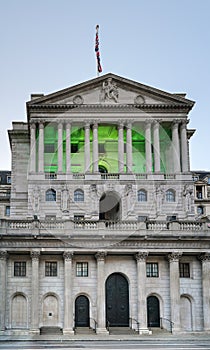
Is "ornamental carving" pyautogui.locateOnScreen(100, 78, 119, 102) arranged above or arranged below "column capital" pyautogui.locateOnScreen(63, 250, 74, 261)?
above

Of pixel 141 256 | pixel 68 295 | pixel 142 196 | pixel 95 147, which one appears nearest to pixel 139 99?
pixel 95 147

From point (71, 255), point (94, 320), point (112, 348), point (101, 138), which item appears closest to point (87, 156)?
point (101, 138)

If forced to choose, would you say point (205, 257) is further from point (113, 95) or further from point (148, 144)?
point (113, 95)

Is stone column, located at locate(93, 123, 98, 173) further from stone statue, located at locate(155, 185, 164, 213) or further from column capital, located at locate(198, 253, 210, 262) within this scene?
column capital, located at locate(198, 253, 210, 262)

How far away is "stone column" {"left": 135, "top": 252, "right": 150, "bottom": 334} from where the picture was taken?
53562mm

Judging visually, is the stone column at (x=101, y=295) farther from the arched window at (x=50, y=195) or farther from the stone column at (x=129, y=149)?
the stone column at (x=129, y=149)

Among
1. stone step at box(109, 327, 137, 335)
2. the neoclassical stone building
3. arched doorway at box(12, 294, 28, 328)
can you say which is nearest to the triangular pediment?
the neoclassical stone building

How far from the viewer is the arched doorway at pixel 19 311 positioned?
5394 centimetres

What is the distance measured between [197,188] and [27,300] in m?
46.8

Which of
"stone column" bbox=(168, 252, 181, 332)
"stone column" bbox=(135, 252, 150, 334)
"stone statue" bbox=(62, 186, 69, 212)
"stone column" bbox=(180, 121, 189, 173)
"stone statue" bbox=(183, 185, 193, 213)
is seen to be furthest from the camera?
"stone column" bbox=(180, 121, 189, 173)

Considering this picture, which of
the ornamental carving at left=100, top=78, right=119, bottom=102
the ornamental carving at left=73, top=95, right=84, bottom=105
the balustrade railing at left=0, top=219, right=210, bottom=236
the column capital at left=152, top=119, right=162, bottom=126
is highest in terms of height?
the ornamental carving at left=100, top=78, right=119, bottom=102

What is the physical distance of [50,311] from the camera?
54.9 metres

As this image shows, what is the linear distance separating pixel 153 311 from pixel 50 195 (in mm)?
18478

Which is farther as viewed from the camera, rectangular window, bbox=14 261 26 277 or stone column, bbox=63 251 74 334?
rectangular window, bbox=14 261 26 277
